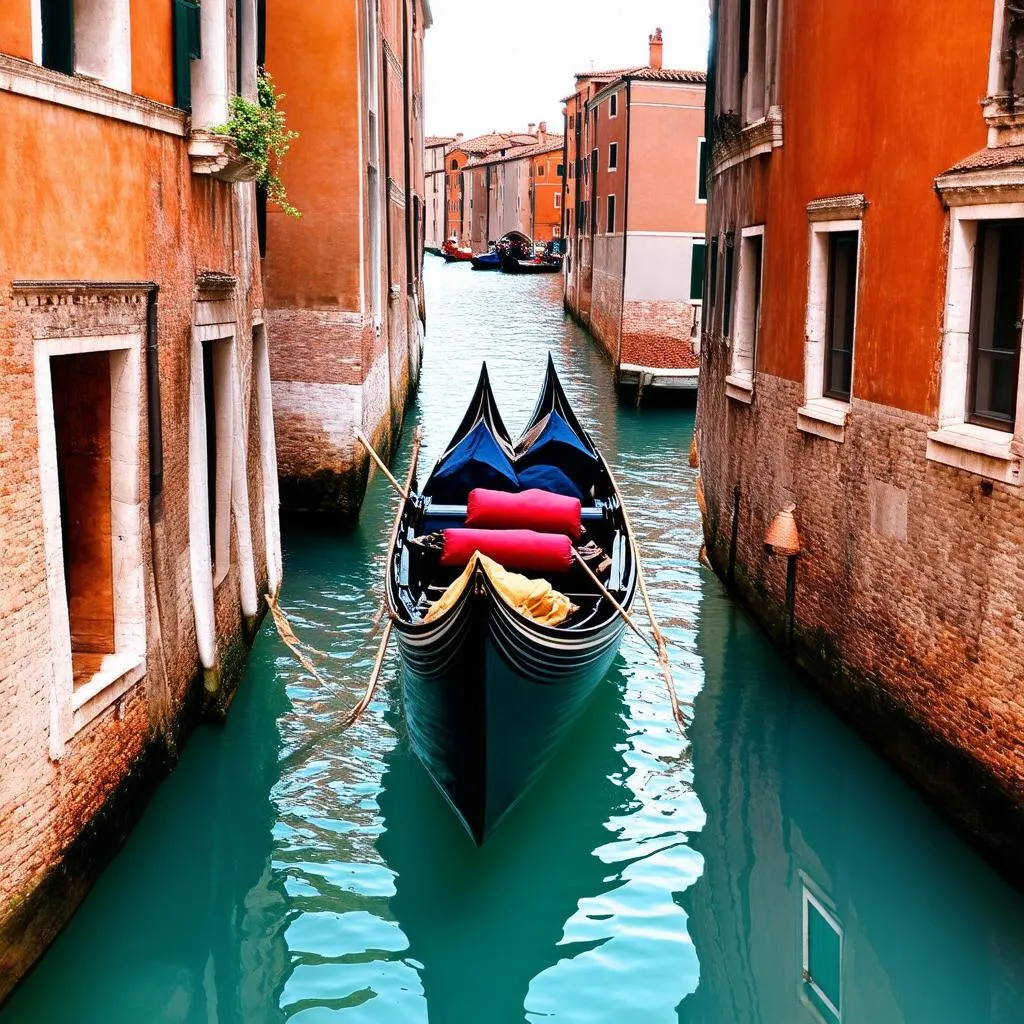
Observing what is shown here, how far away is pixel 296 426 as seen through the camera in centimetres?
1021

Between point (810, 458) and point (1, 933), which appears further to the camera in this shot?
point (810, 458)

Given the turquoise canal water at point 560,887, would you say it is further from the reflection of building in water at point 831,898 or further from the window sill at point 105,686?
the window sill at point 105,686

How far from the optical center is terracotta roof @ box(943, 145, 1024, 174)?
4.72m

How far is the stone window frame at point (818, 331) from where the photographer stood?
6.71 meters

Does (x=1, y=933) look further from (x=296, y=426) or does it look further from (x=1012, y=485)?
(x=296, y=426)

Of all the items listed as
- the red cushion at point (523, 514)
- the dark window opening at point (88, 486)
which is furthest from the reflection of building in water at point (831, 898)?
the dark window opening at point (88, 486)

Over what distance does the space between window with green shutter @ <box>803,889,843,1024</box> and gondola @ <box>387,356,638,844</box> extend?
1307mm

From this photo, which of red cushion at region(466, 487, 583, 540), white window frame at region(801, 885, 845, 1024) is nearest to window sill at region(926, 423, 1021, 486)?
white window frame at region(801, 885, 845, 1024)

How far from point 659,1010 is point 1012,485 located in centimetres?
227

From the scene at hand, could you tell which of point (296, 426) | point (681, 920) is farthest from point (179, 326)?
point (296, 426)

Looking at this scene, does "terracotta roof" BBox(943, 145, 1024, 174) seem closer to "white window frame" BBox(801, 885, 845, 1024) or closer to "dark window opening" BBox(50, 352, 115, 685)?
"white window frame" BBox(801, 885, 845, 1024)

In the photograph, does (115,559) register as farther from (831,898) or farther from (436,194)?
(436,194)

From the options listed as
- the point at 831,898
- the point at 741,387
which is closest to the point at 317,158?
the point at 741,387

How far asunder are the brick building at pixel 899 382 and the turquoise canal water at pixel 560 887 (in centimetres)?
39
